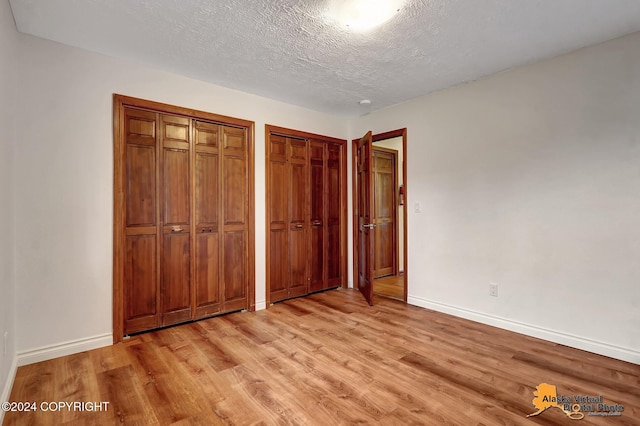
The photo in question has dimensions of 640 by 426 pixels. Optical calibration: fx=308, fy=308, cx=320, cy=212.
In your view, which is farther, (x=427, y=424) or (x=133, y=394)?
(x=133, y=394)

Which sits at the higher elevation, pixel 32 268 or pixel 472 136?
pixel 472 136

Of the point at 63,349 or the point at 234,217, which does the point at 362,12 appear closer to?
the point at 234,217

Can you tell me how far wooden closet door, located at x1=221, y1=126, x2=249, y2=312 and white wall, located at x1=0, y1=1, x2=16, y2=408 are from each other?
1685 millimetres

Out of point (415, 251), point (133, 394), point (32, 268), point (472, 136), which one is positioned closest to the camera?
point (133, 394)

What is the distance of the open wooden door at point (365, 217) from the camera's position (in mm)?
3893

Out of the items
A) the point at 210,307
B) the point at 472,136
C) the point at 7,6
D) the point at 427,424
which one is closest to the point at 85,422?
the point at 210,307

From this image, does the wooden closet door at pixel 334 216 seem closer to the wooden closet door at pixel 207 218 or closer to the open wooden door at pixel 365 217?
the open wooden door at pixel 365 217

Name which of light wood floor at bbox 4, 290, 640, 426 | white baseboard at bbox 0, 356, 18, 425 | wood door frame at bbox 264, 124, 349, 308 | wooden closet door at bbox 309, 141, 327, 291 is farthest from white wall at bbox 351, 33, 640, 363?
white baseboard at bbox 0, 356, 18, 425

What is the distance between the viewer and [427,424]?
169 cm

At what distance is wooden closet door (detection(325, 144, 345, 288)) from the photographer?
4527mm

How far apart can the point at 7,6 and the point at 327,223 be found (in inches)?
142

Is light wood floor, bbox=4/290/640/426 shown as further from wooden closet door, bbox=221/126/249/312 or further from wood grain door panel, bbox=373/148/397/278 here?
wood grain door panel, bbox=373/148/397/278

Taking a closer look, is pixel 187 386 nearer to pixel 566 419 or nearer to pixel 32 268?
pixel 32 268

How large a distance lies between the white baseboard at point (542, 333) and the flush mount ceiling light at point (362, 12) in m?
2.95
